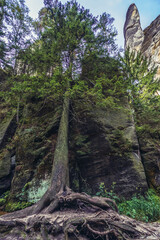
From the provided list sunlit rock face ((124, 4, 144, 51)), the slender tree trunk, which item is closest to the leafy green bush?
the slender tree trunk

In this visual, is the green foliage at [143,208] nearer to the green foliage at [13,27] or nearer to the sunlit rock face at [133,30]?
the green foliage at [13,27]

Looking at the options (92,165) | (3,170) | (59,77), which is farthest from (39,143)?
(59,77)

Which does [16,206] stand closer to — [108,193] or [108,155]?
[108,193]

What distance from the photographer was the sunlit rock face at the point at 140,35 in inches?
771

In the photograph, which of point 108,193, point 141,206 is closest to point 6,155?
point 108,193

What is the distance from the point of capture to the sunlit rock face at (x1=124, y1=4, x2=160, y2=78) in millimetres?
19577

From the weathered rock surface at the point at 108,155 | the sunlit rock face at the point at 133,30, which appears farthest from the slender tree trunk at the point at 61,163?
the sunlit rock face at the point at 133,30

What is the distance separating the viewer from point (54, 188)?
4.16 m

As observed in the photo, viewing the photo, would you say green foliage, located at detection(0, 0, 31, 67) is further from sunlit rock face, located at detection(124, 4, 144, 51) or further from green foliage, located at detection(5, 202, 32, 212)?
sunlit rock face, located at detection(124, 4, 144, 51)

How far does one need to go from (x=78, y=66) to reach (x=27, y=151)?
18.4 ft

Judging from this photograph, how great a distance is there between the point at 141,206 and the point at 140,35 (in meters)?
34.2

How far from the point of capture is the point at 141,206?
15.5 ft

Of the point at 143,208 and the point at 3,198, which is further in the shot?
the point at 3,198

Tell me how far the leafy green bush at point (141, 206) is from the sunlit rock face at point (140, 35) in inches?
741
